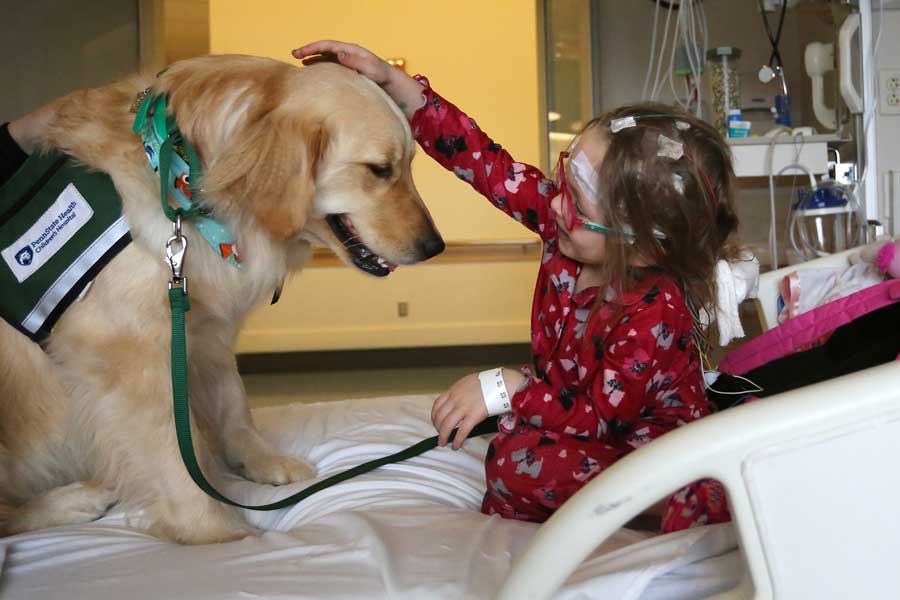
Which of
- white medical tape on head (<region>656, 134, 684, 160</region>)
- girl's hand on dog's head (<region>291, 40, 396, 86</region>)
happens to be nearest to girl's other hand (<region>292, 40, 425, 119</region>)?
girl's hand on dog's head (<region>291, 40, 396, 86</region>)

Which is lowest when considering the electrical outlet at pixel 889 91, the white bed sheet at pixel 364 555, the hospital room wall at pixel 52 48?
the white bed sheet at pixel 364 555

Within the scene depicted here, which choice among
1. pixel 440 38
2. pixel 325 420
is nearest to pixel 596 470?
pixel 325 420

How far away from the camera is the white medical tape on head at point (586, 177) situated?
122 centimetres

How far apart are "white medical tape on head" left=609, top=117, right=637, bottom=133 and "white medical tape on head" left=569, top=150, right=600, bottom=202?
0.06m

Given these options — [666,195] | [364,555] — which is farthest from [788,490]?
[666,195]

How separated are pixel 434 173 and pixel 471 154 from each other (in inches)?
124

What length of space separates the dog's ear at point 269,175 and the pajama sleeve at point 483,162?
393 mm

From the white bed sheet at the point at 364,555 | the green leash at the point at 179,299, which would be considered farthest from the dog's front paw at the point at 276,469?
the green leash at the point at 179,299

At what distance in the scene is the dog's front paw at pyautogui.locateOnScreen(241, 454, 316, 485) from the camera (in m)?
1.42

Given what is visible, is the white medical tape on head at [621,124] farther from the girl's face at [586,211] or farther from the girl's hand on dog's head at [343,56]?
the girl's hand on dog's head at [343,56]

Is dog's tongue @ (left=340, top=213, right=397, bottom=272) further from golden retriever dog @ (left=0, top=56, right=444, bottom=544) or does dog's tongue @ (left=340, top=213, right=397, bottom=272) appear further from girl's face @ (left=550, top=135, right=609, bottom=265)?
girl's face @ (left=550, top=135, right=609, bottom=265)

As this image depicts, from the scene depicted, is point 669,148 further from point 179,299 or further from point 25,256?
point 25,256

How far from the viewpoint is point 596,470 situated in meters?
1.15

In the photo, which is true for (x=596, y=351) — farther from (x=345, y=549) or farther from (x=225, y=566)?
(x=225, y=566)
